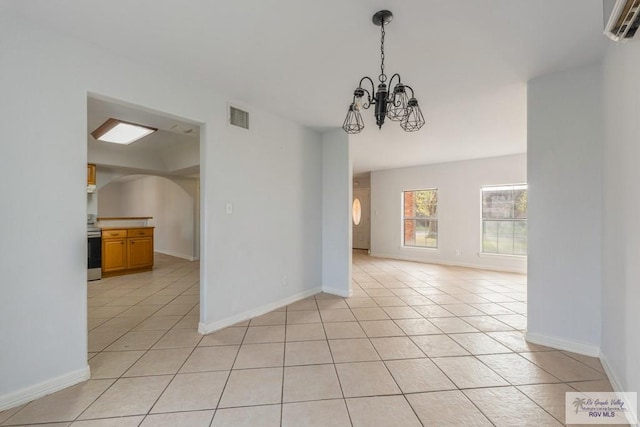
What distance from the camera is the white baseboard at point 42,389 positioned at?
5.24 feet

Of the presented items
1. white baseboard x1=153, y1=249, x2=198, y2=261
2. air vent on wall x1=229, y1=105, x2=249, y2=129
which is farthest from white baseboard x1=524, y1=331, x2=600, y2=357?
white baseboard x1=153, y1=249, x2=198, y2=261

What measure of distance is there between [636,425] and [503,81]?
2608mm

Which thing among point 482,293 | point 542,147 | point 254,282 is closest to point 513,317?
point 482,293

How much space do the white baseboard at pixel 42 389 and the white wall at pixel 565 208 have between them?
3.69 m

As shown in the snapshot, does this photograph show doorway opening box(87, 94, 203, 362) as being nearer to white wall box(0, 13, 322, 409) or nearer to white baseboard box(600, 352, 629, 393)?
white wall box(0, 13, 322, 409)

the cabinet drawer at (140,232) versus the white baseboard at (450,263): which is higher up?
the cabinet drawer at (140,232)

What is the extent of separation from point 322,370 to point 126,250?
499cm

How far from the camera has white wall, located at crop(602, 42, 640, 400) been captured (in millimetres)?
1465

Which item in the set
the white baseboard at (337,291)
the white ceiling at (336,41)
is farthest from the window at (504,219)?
the white baseboard at (337,291)

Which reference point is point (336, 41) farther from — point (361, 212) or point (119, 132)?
point (361, 212)

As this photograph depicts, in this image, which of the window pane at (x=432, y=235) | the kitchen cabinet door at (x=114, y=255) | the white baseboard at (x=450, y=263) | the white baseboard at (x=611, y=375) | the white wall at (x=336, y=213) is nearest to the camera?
the white baseboard at (x=611, y=375)

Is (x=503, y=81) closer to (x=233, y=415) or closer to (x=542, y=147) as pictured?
(x=542, y=147)

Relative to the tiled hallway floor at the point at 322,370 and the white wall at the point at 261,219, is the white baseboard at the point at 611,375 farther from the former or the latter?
the white wall at the point at 261,219

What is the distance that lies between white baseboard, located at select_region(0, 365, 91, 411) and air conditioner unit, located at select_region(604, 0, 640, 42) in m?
3.69
